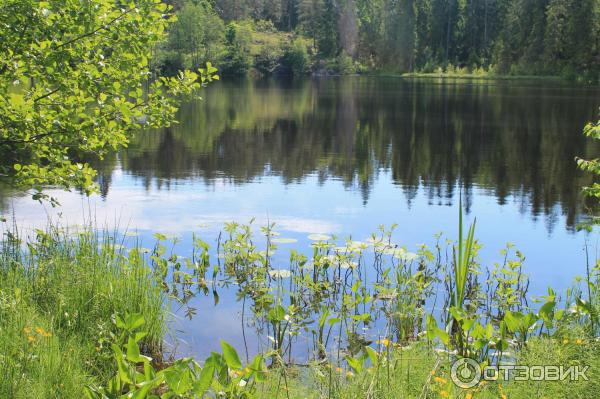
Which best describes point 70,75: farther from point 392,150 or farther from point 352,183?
point 392,150

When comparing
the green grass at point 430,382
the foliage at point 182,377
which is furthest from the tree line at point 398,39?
the foliage at point 182,377

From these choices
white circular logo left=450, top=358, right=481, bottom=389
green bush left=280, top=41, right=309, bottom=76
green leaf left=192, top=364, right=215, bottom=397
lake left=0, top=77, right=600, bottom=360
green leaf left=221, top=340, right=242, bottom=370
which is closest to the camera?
green leaf left=192, top=364, right=215, bottom=397

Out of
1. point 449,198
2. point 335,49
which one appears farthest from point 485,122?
point 335,49

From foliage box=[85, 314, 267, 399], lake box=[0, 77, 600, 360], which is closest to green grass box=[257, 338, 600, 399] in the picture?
foliage box=[85, 314, 267, 399]

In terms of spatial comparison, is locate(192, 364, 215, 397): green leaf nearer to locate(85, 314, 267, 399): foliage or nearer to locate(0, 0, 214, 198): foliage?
locate(85, 314, 267, 399): foliage

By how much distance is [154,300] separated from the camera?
8.70m

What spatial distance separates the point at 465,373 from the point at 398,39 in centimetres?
14195

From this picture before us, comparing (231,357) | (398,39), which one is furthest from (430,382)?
(398,39)

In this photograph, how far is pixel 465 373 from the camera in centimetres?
629

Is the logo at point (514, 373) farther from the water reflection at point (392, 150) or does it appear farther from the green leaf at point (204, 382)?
the water reflection at point (392, 150)

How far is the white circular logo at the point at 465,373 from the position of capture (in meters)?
6.10

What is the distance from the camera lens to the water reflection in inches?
945

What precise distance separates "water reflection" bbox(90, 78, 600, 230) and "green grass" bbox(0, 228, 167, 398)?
12.0 metres

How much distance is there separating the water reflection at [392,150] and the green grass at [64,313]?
12.0 metres
